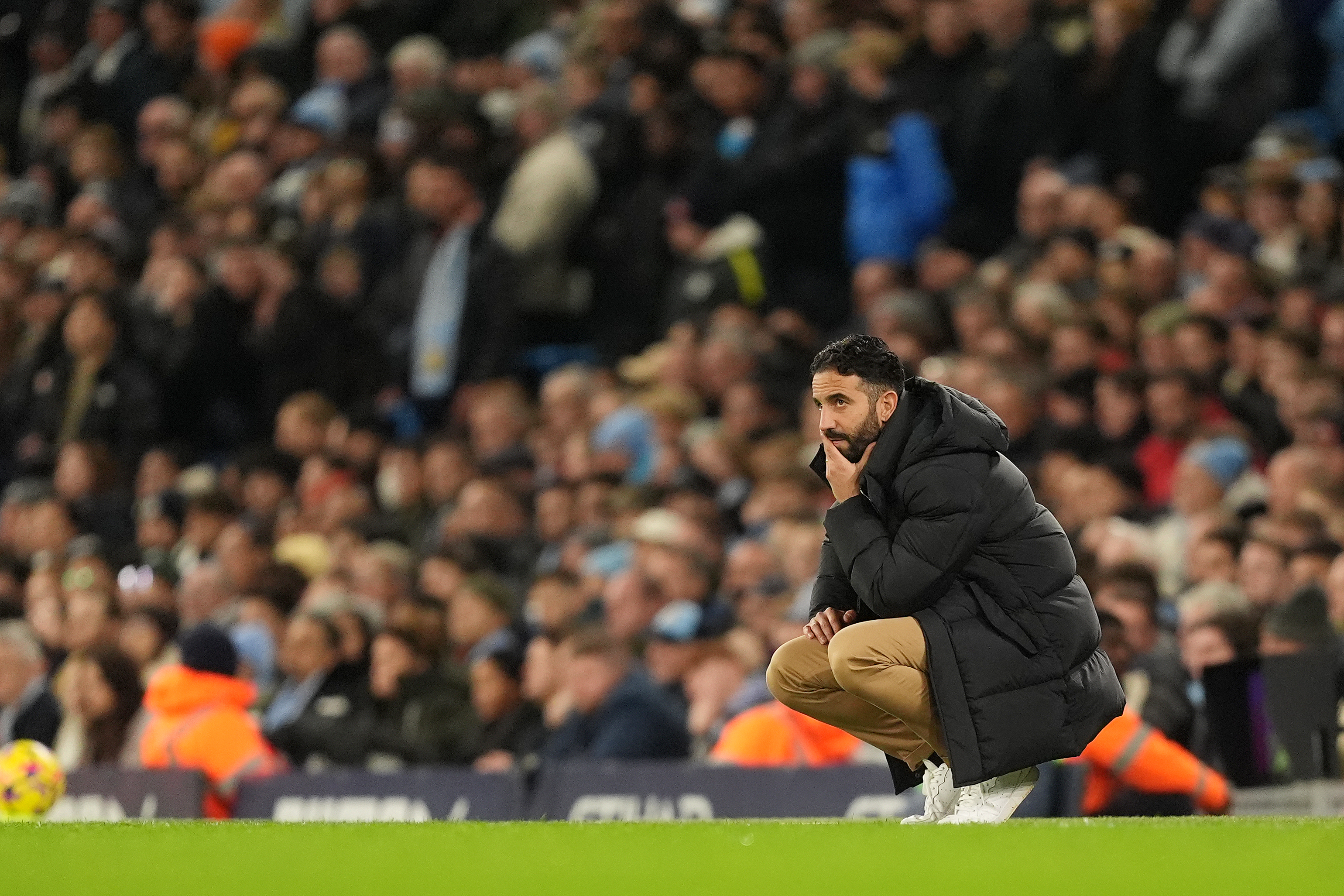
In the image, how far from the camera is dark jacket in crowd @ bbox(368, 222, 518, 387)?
1431cm

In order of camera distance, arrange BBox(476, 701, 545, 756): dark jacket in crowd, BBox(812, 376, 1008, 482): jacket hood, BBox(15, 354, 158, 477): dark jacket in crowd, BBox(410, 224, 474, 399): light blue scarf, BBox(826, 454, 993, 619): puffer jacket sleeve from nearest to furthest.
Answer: BBox(826, 454, 993, 619): puffer jacket sleeve < BBox(812, 376, 1008, 482): jacket hood < BBox(476, 701, 545, 756): dark jacket in crowd < BBox(410, 224, 474, 399): light blue scarf < BBox(15, 354, 158, 477): dark jacket in crowd

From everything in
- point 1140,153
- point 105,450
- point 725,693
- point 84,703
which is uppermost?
point 1140,153

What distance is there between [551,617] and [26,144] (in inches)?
419

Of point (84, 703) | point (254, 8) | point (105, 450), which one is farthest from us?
point (254, 8)

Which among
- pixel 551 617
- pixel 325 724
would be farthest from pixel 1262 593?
pixel 325 724

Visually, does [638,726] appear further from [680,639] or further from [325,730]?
[325,730]

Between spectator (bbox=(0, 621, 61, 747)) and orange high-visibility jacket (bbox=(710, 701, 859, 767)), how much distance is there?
16.7 feet

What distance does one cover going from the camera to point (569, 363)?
14352mm

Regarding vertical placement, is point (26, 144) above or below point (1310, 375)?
below

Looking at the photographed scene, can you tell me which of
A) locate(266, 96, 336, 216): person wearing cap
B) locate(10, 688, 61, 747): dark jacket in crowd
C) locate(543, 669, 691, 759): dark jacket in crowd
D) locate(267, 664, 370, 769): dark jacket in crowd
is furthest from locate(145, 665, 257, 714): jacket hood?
locate(266, 96, 336, 216): person wearing cap

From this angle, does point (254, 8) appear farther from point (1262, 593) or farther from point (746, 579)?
point (1262, 593)

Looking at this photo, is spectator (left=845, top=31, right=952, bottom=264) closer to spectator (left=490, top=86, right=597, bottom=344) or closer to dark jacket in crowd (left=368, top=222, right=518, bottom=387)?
spectator (left=490, top=86, right=597, bottom=344)

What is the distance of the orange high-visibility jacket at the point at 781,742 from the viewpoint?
868 centimetres

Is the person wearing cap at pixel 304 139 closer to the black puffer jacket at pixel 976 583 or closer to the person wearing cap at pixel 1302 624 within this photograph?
the person wearing cap at pixel 1302 624
